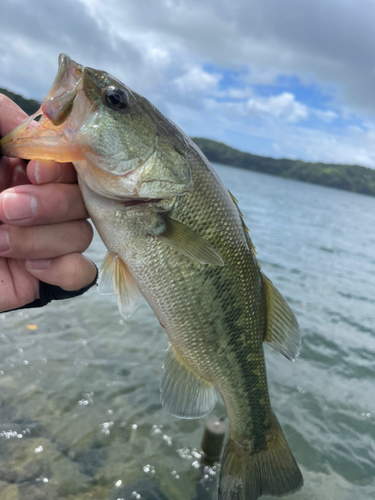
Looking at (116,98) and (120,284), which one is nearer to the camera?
(116,98)

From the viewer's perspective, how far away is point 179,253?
2268 mm

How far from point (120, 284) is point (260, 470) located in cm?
207

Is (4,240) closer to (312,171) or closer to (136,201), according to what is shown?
(136,201)

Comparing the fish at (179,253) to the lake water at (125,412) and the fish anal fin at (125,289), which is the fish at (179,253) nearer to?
the fish anal fin at (125,289)

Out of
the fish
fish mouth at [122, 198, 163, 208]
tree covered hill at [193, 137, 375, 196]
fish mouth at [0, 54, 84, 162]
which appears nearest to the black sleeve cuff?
the fish

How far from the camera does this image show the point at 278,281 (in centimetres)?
1465

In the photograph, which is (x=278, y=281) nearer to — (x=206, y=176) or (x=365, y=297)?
(x=365, y=297)

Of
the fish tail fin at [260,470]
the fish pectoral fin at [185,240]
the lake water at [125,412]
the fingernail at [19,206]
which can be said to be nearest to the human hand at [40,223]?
the fingernail at [19,206]

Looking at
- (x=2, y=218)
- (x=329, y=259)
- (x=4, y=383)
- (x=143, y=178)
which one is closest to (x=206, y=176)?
(x=143, y=178)

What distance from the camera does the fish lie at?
1.94 metres

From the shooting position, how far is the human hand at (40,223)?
6.57 ft

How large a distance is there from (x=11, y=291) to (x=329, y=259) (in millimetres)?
21648

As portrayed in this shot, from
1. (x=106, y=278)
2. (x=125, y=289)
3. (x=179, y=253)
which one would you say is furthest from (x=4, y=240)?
(x=179, y=253)

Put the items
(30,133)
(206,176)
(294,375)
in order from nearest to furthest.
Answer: (30,133), (206,176), (294,375)
